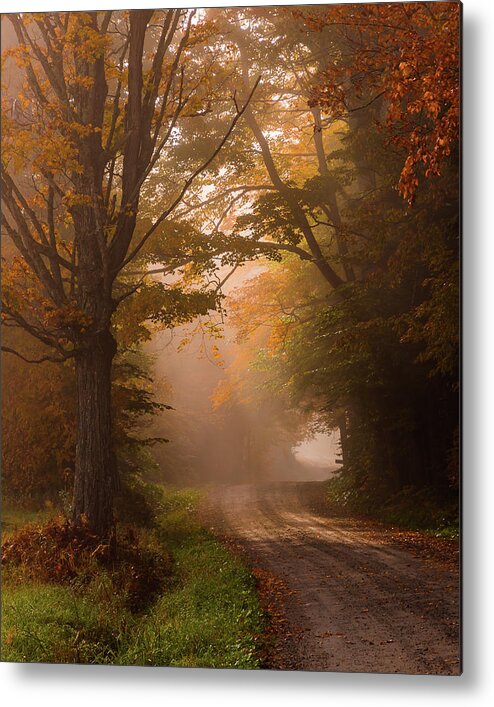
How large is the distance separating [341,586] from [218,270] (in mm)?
2252

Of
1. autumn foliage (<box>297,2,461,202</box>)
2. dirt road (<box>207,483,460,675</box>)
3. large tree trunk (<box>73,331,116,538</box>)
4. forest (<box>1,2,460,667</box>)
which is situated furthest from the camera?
large tree trunk (<box>73,331,116,538</box>)

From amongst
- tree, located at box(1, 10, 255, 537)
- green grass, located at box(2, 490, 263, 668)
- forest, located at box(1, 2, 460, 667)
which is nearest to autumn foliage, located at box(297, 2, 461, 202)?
forest, located at box(1, 2, 460, 667)

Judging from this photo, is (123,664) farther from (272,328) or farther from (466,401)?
(466,401)

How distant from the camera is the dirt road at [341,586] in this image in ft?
16.5

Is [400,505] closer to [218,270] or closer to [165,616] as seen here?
[165,616]

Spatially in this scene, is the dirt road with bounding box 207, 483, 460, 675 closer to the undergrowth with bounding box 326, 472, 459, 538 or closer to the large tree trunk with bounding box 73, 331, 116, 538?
the undergrowth with bounding box 326, 472, 459, 538

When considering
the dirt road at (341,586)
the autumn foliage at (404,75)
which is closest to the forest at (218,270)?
the autumn foliage at (404,75)

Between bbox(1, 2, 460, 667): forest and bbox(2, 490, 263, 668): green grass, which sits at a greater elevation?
bbox(1, 2, 460, 667): forest

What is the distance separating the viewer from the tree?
5.92 metres

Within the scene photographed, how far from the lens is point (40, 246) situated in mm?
6035

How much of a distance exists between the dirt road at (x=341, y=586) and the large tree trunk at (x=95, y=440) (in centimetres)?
83

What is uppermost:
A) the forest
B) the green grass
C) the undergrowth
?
the forest

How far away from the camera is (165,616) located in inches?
214

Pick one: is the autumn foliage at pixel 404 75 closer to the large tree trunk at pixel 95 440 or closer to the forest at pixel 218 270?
the forest at pixel 218 270
